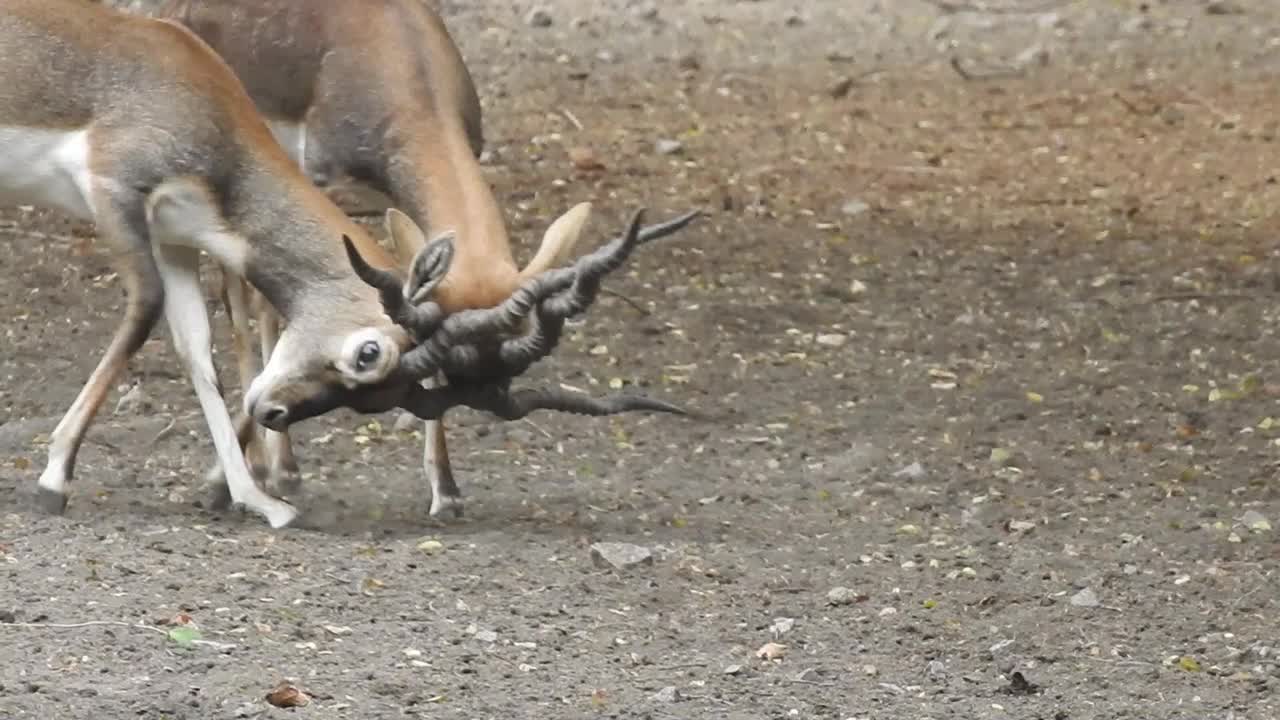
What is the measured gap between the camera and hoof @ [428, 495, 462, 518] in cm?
716

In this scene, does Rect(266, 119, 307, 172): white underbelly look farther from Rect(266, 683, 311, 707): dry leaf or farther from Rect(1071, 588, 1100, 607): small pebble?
Rect(1071, 588, 1100, 607): small pebble

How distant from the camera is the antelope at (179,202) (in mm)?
6656

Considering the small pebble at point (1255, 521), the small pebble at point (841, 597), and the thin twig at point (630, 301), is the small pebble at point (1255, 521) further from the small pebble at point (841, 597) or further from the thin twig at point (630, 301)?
the thin twig at point (630, 301)

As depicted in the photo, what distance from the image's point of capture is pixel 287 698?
5.15 m

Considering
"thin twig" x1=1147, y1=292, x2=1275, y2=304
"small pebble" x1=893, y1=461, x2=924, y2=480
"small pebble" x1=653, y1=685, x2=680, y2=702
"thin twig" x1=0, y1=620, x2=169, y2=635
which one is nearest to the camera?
"small pebble" x1=653, y1=685, x2=680, y2=702

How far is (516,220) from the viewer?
10516mm

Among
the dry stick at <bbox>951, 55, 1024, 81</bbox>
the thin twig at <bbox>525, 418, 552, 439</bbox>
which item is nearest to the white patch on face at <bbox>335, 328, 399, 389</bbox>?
the thin twig at <bbox>525, 418, 552, 439</bbox>

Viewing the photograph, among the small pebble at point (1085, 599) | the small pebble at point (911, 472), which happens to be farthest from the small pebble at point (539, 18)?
the small pebble at point (1085, 599)

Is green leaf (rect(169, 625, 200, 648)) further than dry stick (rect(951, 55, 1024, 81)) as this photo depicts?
No

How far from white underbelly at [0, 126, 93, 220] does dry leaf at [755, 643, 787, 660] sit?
245 centimetres

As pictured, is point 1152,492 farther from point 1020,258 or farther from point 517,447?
point 1020,258

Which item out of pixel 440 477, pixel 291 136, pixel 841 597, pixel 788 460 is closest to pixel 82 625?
pixel 440 477

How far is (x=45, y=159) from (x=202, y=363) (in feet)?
2.52

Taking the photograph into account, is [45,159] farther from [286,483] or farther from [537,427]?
[537,427]
